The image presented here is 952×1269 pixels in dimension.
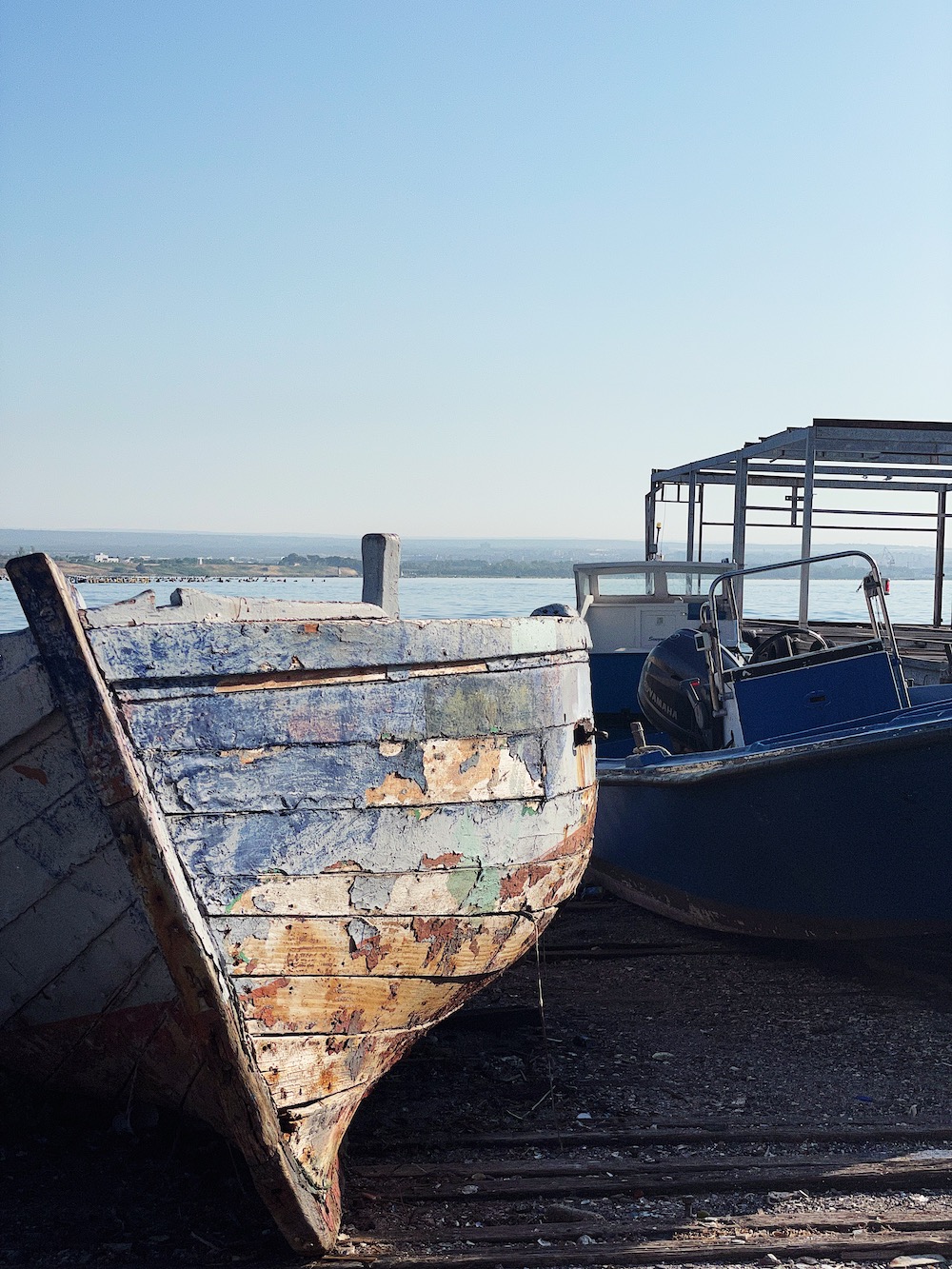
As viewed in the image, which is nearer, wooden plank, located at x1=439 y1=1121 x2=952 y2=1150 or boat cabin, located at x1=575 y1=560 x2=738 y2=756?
wooden plank, located at x1=439 y1=1121 x2=952 y2=1150

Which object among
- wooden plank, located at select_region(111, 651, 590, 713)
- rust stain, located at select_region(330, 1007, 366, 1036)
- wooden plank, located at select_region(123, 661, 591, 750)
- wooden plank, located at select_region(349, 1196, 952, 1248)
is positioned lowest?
wooden plank, located at select_region(349, 1196, 952, 1248)

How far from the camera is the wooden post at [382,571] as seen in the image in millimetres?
5562

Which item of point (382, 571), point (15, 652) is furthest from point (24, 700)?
point (382, 571)

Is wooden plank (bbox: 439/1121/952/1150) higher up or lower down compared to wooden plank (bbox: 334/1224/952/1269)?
lower down

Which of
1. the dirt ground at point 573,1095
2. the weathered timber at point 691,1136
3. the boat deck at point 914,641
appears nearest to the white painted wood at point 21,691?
the dirt ground at point 573,1095

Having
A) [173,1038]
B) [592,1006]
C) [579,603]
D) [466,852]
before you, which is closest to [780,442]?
[579,603]

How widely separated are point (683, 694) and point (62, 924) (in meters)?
4.77

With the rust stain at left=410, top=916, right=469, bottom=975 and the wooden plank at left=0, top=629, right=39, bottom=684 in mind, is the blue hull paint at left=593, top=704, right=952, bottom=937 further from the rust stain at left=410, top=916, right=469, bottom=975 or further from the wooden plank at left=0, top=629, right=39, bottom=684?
the wooden plank at left=0, top=629, right=39, bottom=684

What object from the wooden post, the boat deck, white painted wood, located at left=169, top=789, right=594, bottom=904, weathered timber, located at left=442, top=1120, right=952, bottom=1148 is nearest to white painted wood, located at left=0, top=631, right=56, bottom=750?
white painted wood, located at left=169, top=789, right=594, bottom=904

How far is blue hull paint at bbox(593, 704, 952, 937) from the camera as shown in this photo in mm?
4613

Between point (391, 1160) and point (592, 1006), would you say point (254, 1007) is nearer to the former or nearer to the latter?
point (391, 1160)

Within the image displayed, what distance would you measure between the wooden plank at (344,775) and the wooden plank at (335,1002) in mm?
503

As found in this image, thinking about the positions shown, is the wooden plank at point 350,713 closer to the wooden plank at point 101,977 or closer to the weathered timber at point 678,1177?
the wooden plank at point 101,977

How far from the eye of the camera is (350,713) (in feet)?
9.99
